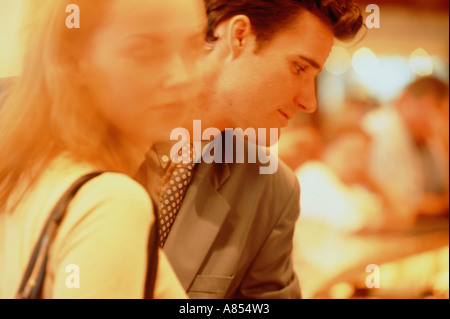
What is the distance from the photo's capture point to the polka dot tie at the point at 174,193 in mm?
1021

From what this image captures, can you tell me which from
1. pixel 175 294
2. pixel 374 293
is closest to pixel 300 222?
pixel 374 293

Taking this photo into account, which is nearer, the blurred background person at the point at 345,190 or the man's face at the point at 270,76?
the man's face at the point at 270,76

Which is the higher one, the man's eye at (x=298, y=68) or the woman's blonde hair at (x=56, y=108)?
the woman's blonde hair at (x=56, y=108)

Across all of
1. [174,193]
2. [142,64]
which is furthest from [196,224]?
[142,64]

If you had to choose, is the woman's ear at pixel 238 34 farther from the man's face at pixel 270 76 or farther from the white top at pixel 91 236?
the white top at pixel 91 236

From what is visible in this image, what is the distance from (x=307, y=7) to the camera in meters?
1.00

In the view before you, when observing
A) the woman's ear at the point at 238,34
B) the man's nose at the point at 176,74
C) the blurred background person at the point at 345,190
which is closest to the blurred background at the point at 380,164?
the blurred background person at the point at 345,190

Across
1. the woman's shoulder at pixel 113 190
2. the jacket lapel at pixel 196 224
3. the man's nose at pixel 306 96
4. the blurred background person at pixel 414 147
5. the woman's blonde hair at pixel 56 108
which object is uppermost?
the woman's blonde hair at pixel 56 108

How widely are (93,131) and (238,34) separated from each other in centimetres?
33

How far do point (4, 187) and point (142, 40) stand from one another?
0.30 metres

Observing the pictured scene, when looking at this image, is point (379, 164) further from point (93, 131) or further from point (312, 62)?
point (93, 131)

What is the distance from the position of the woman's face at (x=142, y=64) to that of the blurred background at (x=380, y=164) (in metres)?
0.33

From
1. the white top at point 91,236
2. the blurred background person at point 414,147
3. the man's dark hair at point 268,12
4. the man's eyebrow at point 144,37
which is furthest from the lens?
the blurred background person at point 414,147

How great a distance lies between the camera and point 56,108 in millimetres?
809
